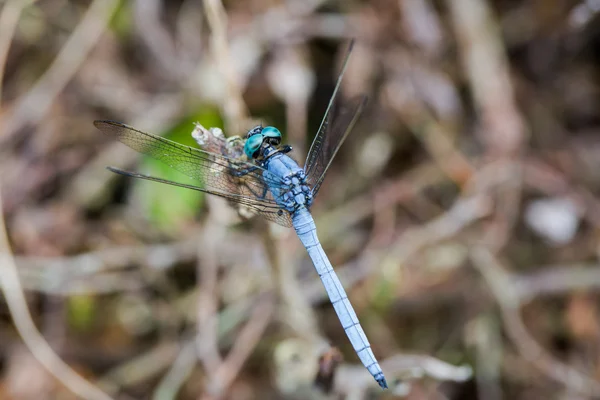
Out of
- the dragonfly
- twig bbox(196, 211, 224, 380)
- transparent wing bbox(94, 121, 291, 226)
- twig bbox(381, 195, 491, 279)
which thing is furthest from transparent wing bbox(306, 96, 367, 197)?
twig bbox(381, 195, 491, 279)

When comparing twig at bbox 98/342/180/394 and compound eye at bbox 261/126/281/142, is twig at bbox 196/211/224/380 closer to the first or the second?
twig at bbox 98/342/180/394

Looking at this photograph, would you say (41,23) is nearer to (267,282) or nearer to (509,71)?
(267,282)

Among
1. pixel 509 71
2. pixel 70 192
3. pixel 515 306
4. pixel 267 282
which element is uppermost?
pixel 70 192

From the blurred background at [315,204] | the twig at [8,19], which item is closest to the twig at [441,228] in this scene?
the blurred background at [315,204]

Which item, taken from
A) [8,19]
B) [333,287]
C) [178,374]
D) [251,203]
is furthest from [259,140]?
[8,19]

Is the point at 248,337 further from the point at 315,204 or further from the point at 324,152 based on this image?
the point at 324,152

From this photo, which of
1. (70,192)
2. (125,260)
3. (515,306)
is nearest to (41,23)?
(70,192)
